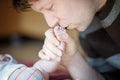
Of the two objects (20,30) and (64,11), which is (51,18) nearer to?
(64,11)

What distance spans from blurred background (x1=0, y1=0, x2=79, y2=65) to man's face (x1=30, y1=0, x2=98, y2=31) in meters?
1.22

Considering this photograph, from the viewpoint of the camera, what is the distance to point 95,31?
1041mm

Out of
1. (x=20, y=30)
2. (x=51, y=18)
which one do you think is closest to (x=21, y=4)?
(x=51, y=18)

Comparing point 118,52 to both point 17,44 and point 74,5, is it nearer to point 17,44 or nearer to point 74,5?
point 74,5

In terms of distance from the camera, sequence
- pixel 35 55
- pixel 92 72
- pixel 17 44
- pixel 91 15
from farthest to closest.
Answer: pixel 17 44, pixel 35 55, pixel 92 72, pixel 91 15

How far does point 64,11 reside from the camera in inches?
32.0

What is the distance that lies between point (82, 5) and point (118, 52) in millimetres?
218

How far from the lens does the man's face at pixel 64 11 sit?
0.81 metres

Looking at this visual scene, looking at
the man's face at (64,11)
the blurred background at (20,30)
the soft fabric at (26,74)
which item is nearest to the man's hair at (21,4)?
the man's face at (64,11)

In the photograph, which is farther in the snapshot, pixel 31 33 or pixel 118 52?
pixel 31 33

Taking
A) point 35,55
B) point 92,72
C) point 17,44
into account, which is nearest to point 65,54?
→ point 92,72

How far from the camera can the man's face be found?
0.81 m

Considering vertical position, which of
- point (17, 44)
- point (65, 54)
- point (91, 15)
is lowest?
point (17, 44)

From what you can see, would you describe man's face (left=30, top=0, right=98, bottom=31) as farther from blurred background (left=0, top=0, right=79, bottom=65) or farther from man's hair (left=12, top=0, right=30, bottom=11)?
blurred background (left=0, top=0, right=79, bottom=65)
